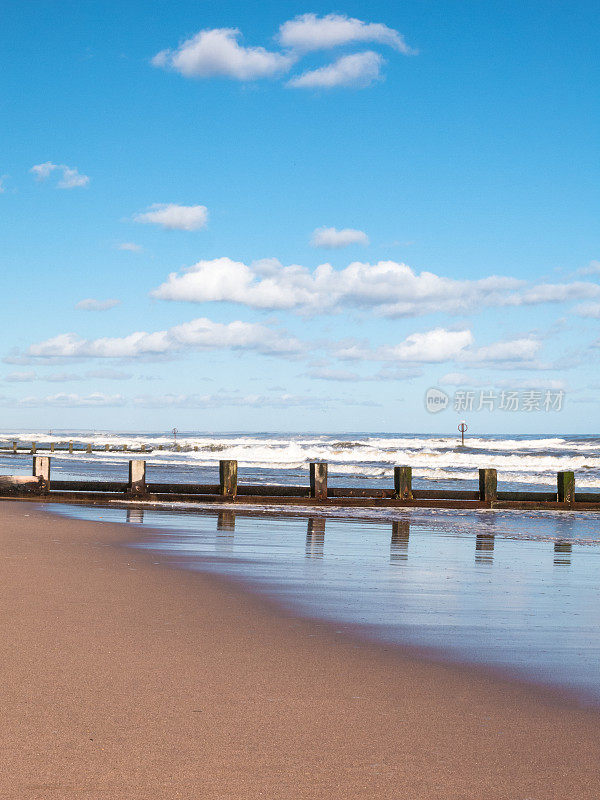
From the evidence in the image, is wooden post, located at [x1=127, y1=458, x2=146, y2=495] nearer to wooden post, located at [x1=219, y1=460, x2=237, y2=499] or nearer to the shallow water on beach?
the shallow water on beach

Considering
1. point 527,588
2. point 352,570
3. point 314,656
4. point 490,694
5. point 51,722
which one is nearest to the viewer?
point 51,722

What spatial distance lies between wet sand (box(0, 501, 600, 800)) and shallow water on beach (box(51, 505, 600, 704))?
485 millimetres

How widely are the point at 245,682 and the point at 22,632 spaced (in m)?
1.68

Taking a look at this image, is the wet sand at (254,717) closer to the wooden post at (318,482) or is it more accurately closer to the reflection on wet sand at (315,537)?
the reflection on wet sand at (315,537)

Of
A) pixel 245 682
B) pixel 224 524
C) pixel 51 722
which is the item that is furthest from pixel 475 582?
pixel 224 524

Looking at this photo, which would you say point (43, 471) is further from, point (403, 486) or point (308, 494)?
point (403, 486)

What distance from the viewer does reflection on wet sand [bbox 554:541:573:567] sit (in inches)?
361

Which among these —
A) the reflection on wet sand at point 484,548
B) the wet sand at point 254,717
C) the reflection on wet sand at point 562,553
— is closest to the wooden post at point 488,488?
the reflection on wet sand at point 484,548

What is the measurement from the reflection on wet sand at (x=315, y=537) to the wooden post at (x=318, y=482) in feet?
7.32

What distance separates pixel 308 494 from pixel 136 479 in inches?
145

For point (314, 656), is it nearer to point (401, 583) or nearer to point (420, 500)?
point (401, 583)

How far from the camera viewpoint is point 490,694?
4.09 m

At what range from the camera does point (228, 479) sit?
1666cm

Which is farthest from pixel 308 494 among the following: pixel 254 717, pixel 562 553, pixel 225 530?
pixel 254 717
